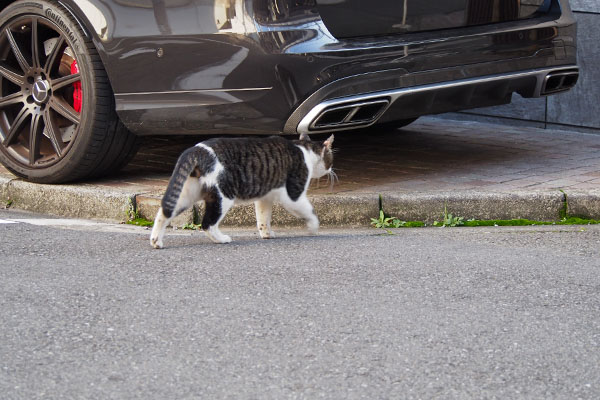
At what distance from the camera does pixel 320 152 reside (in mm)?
5230

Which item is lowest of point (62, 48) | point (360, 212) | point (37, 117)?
point (360, 212)

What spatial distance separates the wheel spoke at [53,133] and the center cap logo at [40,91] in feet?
0.26

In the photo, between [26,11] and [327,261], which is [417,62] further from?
[26,11]

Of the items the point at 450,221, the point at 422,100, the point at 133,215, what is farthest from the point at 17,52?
the point at 450,221

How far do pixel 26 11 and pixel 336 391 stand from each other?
3571mm

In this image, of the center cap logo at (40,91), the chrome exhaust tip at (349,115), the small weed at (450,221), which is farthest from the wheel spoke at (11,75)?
the small weed at (450,221)

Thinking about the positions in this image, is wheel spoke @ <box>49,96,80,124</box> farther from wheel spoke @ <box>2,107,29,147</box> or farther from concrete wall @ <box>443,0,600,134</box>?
concrete wall @ <box>443,0,600,134</box>

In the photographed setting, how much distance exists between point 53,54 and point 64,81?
0.17 metres

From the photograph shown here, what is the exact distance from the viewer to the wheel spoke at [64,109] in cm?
560

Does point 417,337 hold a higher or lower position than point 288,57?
lower

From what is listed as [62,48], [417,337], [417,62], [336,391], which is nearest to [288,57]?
[417,62]

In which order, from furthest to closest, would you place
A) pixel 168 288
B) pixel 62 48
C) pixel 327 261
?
pixel 62 48
pixel 327 261
pixel 168 288

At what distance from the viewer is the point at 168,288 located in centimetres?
407

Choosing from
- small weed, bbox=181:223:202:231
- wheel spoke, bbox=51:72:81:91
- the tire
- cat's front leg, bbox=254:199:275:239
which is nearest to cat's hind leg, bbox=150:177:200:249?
cat's front leg, bbox=254:199:275:239
